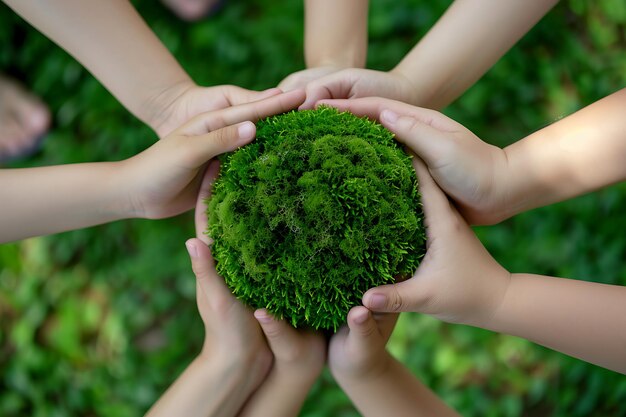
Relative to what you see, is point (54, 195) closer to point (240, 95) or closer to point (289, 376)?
point (240, 95)

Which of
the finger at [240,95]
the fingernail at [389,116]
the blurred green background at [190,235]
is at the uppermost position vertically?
the fingernail at [389,116]

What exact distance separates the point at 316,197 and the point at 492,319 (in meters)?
0.55

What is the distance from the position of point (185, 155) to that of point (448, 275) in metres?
0.66

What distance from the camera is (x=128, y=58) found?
1.59m

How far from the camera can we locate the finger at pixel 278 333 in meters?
1.29

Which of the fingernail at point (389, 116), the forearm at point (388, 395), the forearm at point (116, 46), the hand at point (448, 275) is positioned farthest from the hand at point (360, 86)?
the forearm at point (388, 395)

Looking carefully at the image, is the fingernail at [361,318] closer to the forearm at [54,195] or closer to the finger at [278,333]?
the finger at [278,333]

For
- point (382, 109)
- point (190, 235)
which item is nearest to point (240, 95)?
point (382, 109)

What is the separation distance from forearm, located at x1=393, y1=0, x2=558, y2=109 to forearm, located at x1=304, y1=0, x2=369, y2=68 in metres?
0.17

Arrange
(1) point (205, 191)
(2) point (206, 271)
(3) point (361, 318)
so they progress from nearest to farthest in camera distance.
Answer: (3) point (361, 318)
(2) point (206, 271)
(1) point (205, 191)

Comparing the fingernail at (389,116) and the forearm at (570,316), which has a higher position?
the fingernail at (389,116)

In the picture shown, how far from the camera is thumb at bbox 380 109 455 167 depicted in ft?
4.23

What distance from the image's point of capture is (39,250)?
8.43 feet

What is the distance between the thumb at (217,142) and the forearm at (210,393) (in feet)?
1.86
